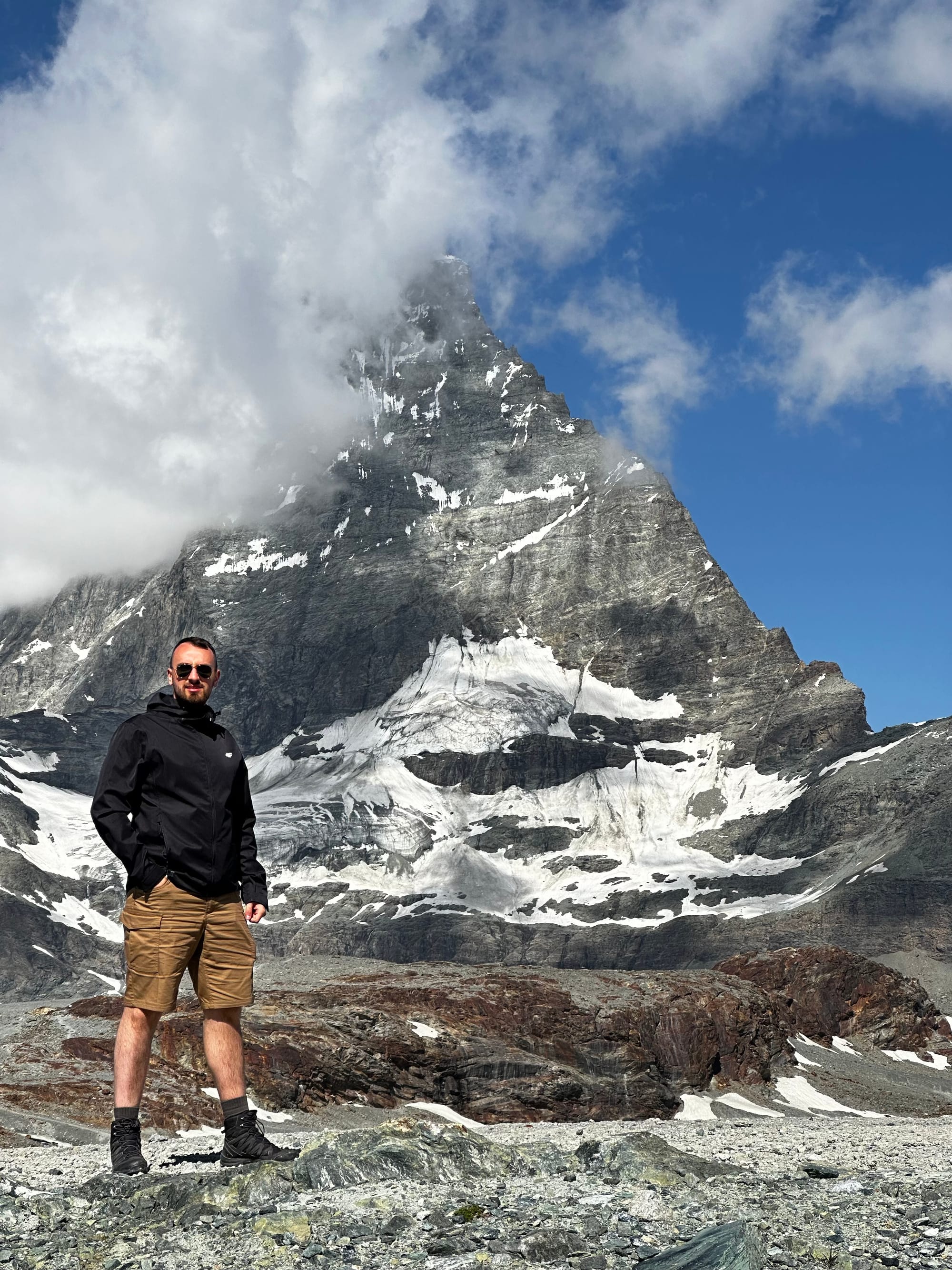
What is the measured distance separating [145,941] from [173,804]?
3.70ft

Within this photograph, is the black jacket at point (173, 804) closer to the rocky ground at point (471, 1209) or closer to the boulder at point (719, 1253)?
the rocky ground at point (471, 1209)

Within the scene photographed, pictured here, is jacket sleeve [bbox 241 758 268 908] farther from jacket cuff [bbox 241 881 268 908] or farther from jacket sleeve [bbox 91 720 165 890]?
jacket sleeve [bbox 91 720 165 890]

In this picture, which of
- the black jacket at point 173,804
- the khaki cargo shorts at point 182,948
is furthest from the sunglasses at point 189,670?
the khaki cargo shorts at point 182,948

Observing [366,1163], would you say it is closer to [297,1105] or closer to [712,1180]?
[712,1180]

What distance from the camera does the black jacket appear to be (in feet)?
34.6

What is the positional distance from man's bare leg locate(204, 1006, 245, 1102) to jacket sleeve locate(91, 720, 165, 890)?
137 cm

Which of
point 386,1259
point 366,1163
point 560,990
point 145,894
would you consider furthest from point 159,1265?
point 560,990

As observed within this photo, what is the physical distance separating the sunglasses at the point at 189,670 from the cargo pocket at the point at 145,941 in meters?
Answer: 1.97

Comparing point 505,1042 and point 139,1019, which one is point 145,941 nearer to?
point 139,1019

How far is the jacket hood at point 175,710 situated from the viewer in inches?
436

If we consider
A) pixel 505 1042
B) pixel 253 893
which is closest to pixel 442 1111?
pixel 505 1042

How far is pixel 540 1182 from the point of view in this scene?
1045 centimetres

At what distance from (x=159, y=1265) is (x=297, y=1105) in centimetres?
3006

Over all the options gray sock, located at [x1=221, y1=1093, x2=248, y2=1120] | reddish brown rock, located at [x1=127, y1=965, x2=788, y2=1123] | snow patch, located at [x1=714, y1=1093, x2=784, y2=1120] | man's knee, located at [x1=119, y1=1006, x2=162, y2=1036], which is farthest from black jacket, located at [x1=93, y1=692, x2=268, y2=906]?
snow patch, located at [x1=714, y1=1093, x2=784, y2=1120]
